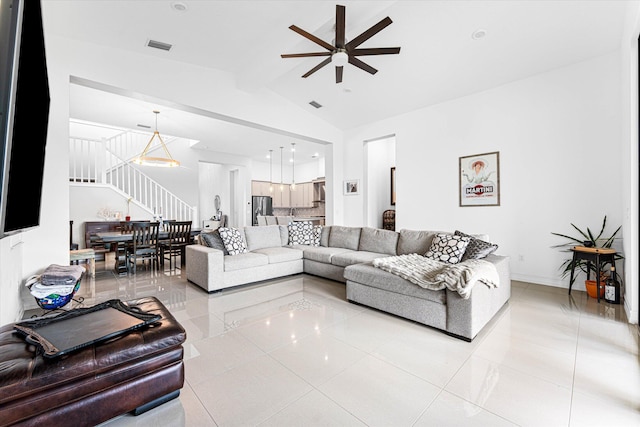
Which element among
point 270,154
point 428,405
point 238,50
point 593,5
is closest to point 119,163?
point 270,154

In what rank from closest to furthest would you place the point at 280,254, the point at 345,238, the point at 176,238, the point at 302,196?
1. the point at 280,254
2. the point at 345,238
3. the point at 176,238
4. the point at 302,196

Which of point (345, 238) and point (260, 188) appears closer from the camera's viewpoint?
point (345, 238)

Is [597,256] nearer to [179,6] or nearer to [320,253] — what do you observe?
[320,253]

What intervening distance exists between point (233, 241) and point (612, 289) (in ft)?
16.2

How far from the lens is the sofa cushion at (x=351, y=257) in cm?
393

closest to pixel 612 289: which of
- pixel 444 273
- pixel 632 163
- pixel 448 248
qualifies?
pixel 632 163

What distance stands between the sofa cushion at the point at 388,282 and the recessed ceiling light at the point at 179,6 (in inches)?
136

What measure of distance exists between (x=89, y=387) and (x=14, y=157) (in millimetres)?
1145

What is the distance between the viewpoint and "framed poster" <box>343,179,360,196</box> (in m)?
6.59

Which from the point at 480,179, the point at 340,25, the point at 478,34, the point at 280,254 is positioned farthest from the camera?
the point at 480,179

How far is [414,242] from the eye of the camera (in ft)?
12.8

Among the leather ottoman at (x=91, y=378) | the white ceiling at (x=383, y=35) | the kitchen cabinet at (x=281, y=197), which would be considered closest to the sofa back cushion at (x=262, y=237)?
the white ceiling at (x=383, y=35)

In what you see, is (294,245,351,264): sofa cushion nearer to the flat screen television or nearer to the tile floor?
the tile floor

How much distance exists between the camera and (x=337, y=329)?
2.60 meters
